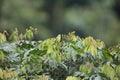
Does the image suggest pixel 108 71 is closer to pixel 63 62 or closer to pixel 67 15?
pixel 63 62

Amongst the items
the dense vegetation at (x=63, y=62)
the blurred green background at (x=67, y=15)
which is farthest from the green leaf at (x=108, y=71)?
the blurred green background at (x=67, y=15)

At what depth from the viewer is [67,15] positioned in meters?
0.68

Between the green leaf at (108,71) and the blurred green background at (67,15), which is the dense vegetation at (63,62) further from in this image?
the blurred green background at (67,15)

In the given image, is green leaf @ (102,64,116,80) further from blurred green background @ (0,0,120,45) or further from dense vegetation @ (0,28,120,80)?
blurred green background @ (0,0,120,45)

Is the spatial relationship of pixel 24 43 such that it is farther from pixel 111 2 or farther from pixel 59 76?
pixel 111 2

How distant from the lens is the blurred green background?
688 mm

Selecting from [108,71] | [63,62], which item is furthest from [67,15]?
[63,62]

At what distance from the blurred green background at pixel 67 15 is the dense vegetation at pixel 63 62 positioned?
2.86 ft

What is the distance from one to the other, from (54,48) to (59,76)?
0.22 metres

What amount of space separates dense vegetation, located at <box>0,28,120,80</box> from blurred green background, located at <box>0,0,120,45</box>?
0.87 m

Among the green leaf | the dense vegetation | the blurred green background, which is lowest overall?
the blurred green background

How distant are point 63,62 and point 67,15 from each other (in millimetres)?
1118

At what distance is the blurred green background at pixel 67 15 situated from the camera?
69 centimetres

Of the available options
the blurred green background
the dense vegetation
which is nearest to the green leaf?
the dense vegetation
